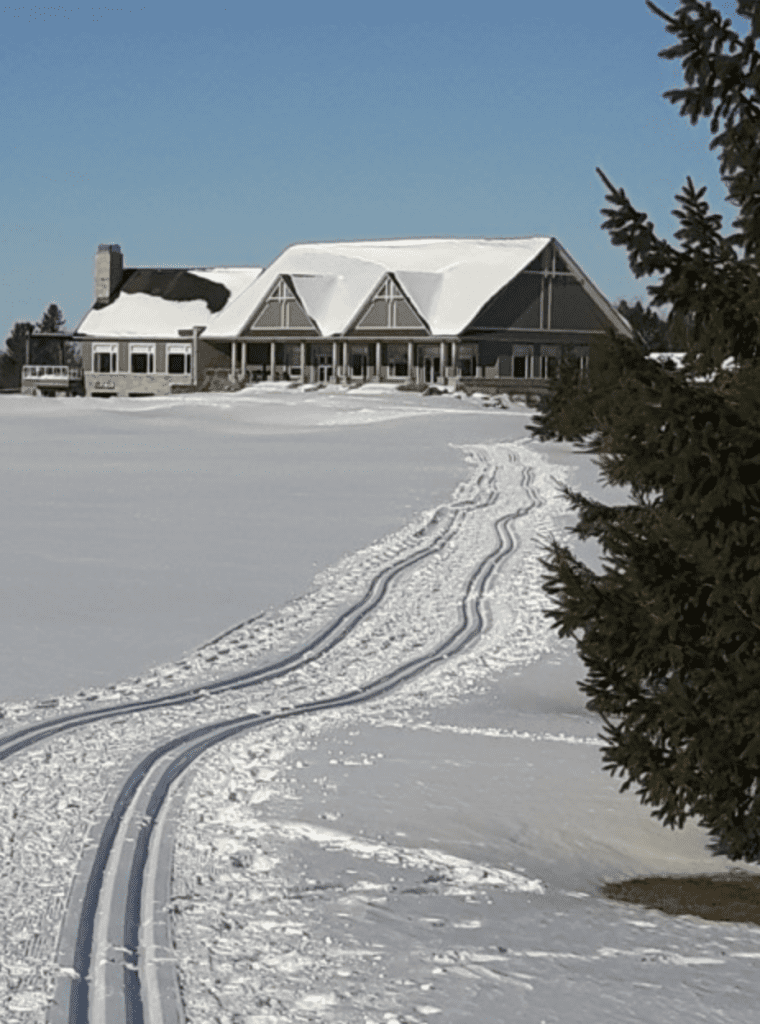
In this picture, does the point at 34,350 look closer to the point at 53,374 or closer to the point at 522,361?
the point at 53,374

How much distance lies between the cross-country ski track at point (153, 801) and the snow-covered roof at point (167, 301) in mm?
57119

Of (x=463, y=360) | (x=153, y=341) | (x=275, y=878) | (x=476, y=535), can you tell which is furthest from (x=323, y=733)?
(x=153, y=341)

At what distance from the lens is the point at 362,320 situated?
68.2 meters

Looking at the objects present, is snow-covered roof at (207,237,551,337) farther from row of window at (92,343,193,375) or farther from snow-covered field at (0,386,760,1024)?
snow-covered field at (0,386,760,1024)

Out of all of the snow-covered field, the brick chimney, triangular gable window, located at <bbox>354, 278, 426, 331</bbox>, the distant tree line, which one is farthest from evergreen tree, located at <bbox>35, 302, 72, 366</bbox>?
the snow-covered field

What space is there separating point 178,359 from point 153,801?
67.7 metres

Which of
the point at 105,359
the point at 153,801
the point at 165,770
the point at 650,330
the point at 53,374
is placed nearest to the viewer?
the point at 650,330

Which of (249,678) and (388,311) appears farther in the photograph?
(388,311)

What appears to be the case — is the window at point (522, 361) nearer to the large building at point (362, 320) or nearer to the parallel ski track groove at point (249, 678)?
the large building at point (362, 320)

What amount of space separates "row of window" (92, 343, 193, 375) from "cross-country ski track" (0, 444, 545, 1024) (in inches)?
2178

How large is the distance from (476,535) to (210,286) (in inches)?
2311

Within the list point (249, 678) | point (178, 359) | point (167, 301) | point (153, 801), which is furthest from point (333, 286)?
point (153, 801)

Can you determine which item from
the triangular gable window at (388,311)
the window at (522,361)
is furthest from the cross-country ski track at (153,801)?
the window at (522,361)

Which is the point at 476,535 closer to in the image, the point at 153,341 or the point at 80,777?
the point at 80,777
